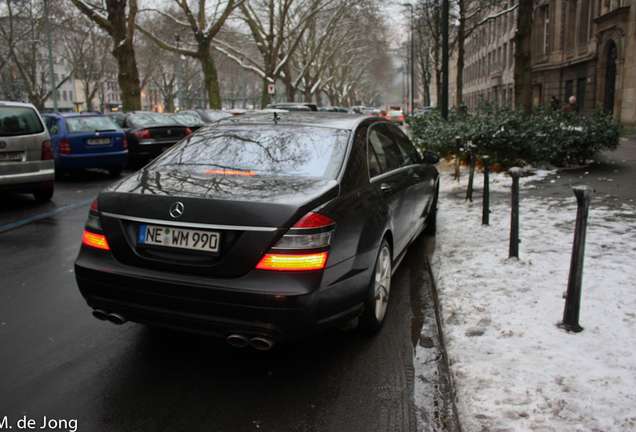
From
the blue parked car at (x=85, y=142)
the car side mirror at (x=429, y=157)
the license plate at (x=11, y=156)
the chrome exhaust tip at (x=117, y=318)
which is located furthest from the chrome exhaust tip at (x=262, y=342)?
the blue parked car at (x=85, y=142)

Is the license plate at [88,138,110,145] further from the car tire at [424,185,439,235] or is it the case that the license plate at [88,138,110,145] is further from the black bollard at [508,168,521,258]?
the black bollard at [508,168,521,258]

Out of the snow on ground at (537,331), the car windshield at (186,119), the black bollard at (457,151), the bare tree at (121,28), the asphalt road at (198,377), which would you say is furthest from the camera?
the bare tree at (121,28)

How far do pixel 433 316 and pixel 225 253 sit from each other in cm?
196

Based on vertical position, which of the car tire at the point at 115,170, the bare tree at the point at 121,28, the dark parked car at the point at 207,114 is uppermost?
the bare tree at the point at 121,28

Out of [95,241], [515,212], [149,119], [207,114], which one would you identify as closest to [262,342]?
[95,241]

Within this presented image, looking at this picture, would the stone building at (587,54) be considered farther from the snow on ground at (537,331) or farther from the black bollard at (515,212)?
the black bollard at (515,212)

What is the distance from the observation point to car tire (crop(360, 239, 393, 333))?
3494 millimetres

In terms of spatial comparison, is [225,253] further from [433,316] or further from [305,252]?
[433,316]

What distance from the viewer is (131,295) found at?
3.01m

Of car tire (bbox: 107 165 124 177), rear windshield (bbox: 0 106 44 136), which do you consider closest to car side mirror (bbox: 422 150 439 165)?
rear windshield (bbox: 0 106 44 136)

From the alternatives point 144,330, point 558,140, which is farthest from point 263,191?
point 558,140

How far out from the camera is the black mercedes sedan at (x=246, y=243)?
9.19ft

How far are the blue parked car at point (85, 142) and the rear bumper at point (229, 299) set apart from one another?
9.60 meters

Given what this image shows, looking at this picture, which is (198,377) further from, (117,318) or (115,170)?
(115,170)
